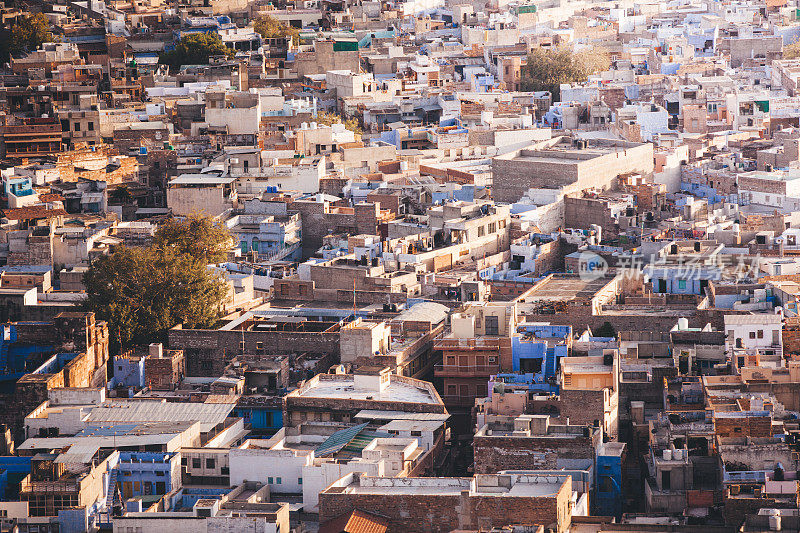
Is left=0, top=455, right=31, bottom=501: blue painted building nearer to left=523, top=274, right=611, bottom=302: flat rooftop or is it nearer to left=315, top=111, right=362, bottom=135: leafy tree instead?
left=523, top=274, right=611, bottom=302: flat rooftop

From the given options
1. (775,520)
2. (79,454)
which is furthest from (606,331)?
(775,520)

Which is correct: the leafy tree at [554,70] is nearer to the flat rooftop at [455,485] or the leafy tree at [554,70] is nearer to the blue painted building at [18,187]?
the blue painted building at [18,187]

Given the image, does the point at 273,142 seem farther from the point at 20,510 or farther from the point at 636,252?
the point at 20,510

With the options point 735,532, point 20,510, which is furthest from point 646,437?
point 20,510

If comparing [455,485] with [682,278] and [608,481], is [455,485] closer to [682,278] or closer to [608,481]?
[608,481]

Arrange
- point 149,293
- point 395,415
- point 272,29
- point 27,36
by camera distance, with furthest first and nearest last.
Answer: point 272,29 < point 27,36 < point 149,293 < point 395,415
